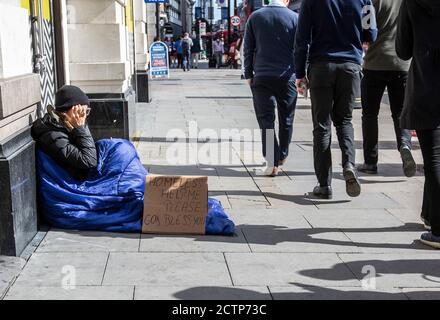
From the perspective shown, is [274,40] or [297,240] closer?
[297,240]

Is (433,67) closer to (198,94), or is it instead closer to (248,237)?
(248,237)

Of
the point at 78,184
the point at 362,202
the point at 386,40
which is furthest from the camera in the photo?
the point at 386,40

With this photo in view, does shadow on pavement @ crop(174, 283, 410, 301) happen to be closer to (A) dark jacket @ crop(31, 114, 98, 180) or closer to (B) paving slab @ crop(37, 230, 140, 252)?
(B) paving slab @ crop(37, 230, 140, 252)

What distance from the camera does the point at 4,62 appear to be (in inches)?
164

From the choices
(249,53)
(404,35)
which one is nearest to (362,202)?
(404,35)

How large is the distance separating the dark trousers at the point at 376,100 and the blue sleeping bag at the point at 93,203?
254 centimetres

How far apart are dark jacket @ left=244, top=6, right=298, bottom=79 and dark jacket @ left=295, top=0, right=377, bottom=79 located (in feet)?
3.05

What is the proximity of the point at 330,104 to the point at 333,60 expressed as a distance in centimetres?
38

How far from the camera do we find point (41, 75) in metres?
5.85

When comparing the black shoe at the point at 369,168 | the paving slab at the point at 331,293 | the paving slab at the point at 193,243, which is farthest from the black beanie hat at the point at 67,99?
the black shoe at the point at 369,168

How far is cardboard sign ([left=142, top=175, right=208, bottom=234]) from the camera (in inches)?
182

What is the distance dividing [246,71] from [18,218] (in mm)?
3279

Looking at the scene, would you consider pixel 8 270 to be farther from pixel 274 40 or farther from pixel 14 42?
pixel 274 40
